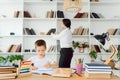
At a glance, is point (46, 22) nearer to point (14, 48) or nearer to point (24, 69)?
point (14, 48)

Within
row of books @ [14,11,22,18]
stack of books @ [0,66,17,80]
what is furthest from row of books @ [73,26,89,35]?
stack of books @ [0,66,17,80]

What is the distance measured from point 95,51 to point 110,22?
874 mm

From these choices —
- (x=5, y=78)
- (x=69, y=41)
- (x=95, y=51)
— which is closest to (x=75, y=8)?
(x=69, y=41)

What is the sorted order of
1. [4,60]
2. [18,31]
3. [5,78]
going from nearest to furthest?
[5,78] → [4,60] → [18,31]

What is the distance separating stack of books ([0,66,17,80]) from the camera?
7.20ft

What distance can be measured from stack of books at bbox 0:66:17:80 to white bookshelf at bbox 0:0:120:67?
3.70 metres

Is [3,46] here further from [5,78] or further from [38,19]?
[5,78]

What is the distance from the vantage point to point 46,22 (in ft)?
20.2

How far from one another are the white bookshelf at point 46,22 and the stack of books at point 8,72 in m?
3.70

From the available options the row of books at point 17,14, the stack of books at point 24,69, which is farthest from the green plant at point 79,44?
the stack of books at point 24,69

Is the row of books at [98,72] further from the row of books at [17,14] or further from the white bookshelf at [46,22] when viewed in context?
the row of books at [17,14]

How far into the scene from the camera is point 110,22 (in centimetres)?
617

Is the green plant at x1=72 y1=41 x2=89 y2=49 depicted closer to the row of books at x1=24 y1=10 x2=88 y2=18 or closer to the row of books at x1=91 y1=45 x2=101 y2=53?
the row of books at x1=91 y1=45 x2=101 y2=53

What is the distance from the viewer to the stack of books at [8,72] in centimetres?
219
